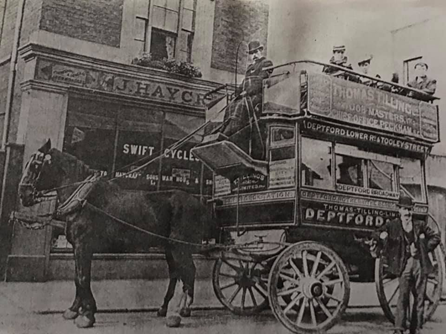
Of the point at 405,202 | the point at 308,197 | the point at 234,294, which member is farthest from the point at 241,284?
the point at 405,202

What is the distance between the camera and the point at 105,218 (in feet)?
6.56

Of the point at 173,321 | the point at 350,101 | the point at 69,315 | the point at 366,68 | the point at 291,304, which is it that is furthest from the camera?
the point at 366,68

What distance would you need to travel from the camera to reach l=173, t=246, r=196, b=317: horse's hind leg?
2.07 meters

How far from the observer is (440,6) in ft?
7.79

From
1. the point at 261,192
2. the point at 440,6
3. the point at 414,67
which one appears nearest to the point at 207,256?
the point at 261,192

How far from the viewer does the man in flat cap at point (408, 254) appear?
2.26 metres

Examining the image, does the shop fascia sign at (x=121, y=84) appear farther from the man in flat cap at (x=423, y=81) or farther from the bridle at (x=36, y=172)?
the man in flat cap at (x=423, y=81)

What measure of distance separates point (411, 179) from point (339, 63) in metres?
0.64

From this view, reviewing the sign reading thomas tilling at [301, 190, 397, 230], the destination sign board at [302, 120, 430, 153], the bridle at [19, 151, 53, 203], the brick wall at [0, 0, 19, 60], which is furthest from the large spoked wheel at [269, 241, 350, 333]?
the brick wall at [0, 0, 19, 60]

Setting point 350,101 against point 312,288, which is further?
point 350,101

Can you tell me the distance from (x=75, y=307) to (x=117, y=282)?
17 centimetres

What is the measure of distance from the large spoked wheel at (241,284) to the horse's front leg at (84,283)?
510 mm

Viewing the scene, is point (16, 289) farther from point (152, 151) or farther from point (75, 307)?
point (152, 151)

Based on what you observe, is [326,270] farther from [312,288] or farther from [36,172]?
[36,172]
